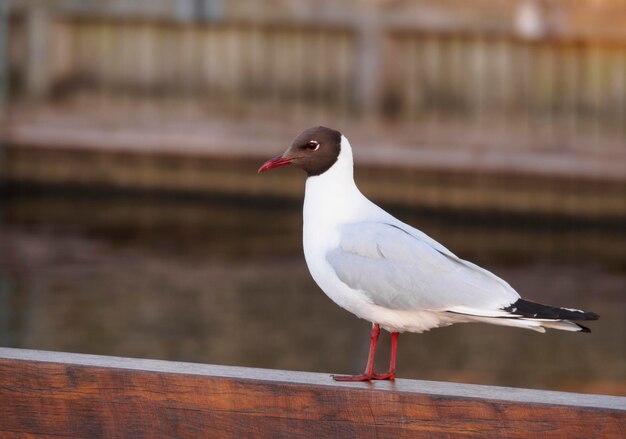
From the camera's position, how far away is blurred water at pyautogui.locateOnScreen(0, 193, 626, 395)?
8242mm

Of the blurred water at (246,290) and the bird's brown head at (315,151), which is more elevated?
the bird's brown head at (315,151)

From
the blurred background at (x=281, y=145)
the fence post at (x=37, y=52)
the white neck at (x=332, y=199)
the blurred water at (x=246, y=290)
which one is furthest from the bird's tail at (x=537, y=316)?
the fence post at (x=37, y=52)

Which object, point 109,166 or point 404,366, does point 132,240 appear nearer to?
point 109,166

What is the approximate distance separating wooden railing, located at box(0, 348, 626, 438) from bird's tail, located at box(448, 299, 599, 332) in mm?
269

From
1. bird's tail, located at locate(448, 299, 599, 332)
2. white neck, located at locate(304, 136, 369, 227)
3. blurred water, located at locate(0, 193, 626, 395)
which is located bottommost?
blurred water, located at locate(0, 193, 626, 395)

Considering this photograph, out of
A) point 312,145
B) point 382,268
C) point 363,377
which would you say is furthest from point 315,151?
point 363,377

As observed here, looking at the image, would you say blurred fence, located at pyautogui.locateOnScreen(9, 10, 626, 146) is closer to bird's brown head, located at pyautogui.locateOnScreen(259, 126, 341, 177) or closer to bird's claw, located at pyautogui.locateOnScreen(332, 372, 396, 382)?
bird's brown head, located at pyautogui.locateOnScreen(259, 126, 341, 177)

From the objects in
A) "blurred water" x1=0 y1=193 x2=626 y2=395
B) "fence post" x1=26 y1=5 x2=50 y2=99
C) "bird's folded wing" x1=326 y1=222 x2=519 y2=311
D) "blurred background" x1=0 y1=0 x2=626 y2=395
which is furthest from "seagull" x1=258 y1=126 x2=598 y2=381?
"fence post" x1=26 y1=5 x2=50 y2=99

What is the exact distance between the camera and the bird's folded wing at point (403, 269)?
9.39ft

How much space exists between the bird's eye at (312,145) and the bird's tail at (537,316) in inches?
22.1

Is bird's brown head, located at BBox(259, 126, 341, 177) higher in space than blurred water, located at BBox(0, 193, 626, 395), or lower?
higher

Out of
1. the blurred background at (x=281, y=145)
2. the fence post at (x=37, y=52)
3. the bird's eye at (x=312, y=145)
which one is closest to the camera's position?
the bird's eye at (x=312, y=145)

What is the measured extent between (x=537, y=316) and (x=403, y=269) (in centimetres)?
41

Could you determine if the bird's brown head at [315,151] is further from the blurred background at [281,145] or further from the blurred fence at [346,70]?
the blurred fence at [346,70]
